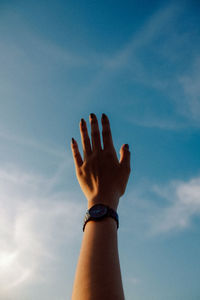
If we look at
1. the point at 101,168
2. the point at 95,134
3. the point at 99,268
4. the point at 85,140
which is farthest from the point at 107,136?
the point at 99,268

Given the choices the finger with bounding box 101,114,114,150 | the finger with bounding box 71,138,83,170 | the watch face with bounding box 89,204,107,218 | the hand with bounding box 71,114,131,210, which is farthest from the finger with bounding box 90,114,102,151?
the watch face with bounding box 89,204,107,218

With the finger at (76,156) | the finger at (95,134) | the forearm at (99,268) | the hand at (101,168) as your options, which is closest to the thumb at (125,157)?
the hand at (101,168)

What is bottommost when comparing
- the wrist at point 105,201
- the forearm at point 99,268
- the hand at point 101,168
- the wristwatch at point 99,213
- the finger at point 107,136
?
the forearm at point 99,268

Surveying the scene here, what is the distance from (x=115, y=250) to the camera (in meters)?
2.48

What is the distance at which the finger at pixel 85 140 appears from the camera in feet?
13.9

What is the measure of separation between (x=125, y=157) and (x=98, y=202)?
1.19m

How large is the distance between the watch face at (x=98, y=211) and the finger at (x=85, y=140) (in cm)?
133

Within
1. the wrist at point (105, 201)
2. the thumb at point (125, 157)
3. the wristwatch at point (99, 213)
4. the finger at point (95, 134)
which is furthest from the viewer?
the finger at point (95, 134)

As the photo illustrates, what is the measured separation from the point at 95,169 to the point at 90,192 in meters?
0.42

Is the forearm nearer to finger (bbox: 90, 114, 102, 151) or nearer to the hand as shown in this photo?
the hand

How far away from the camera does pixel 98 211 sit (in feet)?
9.67

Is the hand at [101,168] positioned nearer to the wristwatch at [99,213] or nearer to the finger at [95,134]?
the finger at [95,134]

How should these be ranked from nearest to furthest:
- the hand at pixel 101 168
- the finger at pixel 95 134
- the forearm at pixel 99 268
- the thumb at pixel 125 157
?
the forearm at pixel 99 268 < the hand at pixel 101 168 < the thumb at pixel 125 157 < the finger at pixel 95 134

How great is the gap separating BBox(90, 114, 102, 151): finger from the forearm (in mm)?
1683
